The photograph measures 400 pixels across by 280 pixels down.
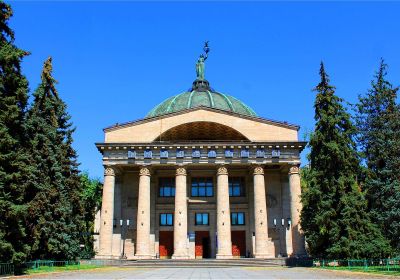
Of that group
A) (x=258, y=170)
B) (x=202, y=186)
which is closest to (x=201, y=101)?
(x=202, y=186)

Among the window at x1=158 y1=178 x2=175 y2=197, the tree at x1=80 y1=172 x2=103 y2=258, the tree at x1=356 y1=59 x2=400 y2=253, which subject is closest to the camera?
the tree at x1=356 y1=59 x2=400 y2=253

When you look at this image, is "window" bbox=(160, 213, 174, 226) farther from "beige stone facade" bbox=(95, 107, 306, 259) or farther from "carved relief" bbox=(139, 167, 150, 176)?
"carved relief" bbox=(139, 167, 150, 176)

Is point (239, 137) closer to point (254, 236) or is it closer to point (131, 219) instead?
point (254, 236)

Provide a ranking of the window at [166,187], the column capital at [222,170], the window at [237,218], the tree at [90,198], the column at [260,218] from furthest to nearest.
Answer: the tree at [90,198]
the window at [166,187]
the window at [237,218]
the column capital at [222,170]
the column at [260,218]

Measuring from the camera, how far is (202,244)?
138 ft

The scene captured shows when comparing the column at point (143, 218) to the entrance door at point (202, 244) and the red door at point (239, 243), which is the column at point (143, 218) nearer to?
the entrance door at point (202, 244)

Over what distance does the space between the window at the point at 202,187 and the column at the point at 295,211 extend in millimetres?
8662

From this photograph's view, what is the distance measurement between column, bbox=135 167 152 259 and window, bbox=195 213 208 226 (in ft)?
20.3

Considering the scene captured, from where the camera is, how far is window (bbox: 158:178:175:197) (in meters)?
43.6

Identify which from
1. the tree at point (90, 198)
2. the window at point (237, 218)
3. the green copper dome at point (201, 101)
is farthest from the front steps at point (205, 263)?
the green copper dome at point (201, 101)

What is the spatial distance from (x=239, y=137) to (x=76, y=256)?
1982 cm

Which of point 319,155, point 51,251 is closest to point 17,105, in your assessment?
point 51,251

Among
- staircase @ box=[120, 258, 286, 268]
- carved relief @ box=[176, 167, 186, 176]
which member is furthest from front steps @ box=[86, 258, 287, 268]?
carved relief @ box=[176, 167, 186, 176]

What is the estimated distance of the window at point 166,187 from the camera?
43.6 m
